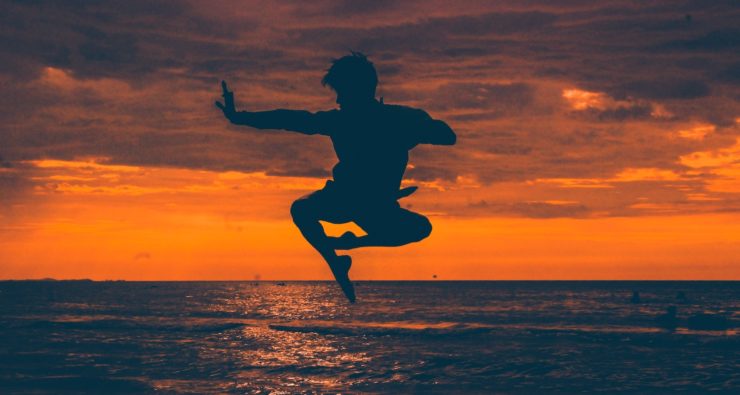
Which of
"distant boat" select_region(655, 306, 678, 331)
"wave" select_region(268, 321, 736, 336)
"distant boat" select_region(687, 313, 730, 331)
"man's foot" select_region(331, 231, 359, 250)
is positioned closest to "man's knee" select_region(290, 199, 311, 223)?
"man's foot" select_region(331, 231, 359, 250)

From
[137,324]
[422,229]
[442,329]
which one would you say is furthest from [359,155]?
[137,324]

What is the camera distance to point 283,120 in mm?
5031

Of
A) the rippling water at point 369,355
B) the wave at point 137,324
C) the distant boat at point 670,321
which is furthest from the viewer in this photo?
the distant boat at point 670,321

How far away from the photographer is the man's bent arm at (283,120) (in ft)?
16.4

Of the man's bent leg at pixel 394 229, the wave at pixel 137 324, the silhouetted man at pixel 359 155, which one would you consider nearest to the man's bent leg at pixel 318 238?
the silhouetted man at pixel 359 155

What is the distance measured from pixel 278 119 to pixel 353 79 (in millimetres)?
568

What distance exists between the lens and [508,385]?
4188 centimetres

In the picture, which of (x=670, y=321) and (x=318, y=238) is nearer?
(x=318, y=238)

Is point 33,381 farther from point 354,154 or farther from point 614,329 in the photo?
point 614,329

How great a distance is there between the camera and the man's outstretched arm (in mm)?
4996

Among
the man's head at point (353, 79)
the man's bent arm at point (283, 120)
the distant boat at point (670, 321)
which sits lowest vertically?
the distant boat at point (670, 321)

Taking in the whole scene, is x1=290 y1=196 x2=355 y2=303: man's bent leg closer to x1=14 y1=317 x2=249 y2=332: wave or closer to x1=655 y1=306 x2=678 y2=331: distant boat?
x1=14 y1=317 x2=249 y2=332: wave

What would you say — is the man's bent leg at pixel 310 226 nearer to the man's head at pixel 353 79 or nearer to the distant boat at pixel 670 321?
the man's head at pixel 353 79

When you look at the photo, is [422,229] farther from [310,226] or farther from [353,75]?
[353,75]
